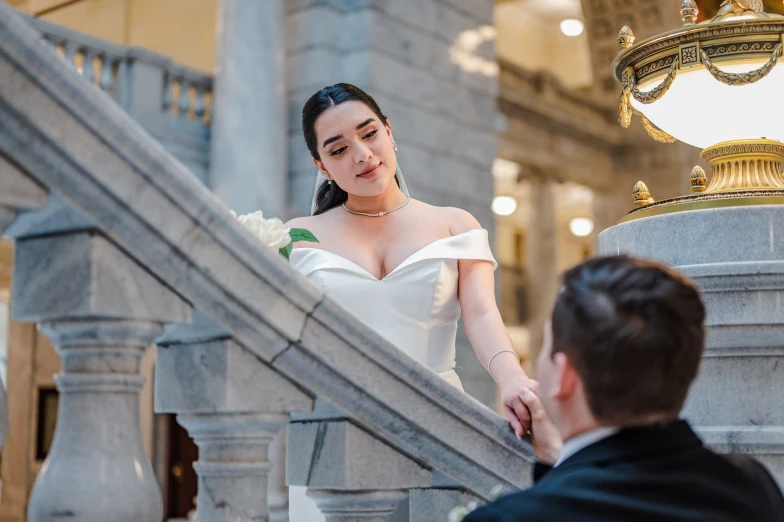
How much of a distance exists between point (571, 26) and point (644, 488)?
22971mm

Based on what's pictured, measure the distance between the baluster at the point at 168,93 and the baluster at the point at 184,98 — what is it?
0.10m

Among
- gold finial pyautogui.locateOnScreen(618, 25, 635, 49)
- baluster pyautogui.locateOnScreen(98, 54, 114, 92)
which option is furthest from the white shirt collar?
baluster pyautogui.locateOnScreen(98, 54, 114, 92)

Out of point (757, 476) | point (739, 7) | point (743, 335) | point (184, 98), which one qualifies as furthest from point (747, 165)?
point (184, 98)

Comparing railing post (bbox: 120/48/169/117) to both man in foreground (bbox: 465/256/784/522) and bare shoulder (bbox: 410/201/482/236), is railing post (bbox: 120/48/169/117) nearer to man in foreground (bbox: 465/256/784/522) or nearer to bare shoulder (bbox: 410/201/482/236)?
bare shoulder (bbox: 410/201/482/236)

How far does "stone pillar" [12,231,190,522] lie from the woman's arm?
956 millimetres

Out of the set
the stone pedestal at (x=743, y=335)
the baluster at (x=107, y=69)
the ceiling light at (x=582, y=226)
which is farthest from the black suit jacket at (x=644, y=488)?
the ceiling light at (x=582, y=226)

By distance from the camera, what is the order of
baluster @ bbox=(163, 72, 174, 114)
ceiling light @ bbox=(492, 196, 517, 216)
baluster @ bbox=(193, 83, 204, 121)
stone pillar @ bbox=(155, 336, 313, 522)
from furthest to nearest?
ceiling light @ bbox=(492, 196, 517, 216) < baluster @ bbox=(193, 83, 204, 121) < baluster @ bbox=(163, 72, 174, 114) < stone pillar @ bbox=(155, 336, 313, 522)

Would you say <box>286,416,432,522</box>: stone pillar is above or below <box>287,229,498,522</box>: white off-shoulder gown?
below

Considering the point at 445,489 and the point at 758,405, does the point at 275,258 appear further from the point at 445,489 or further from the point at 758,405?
the point at 758,405

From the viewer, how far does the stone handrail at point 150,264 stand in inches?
73.0

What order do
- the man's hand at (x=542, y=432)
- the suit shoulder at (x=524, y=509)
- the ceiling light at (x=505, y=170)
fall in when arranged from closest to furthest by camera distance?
the suit shoulder at (x=524, y=509), the man's hand at (x=542, y=432), the ceiling light at (x=505, y=170)

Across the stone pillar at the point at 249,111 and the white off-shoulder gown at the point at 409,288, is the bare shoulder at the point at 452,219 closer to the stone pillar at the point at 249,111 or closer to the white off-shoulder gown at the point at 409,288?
the white off-shoulder gown at the point at 409,288

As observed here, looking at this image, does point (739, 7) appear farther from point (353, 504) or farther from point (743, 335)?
point (353, 504)

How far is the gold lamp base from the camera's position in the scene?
318 centimetres
